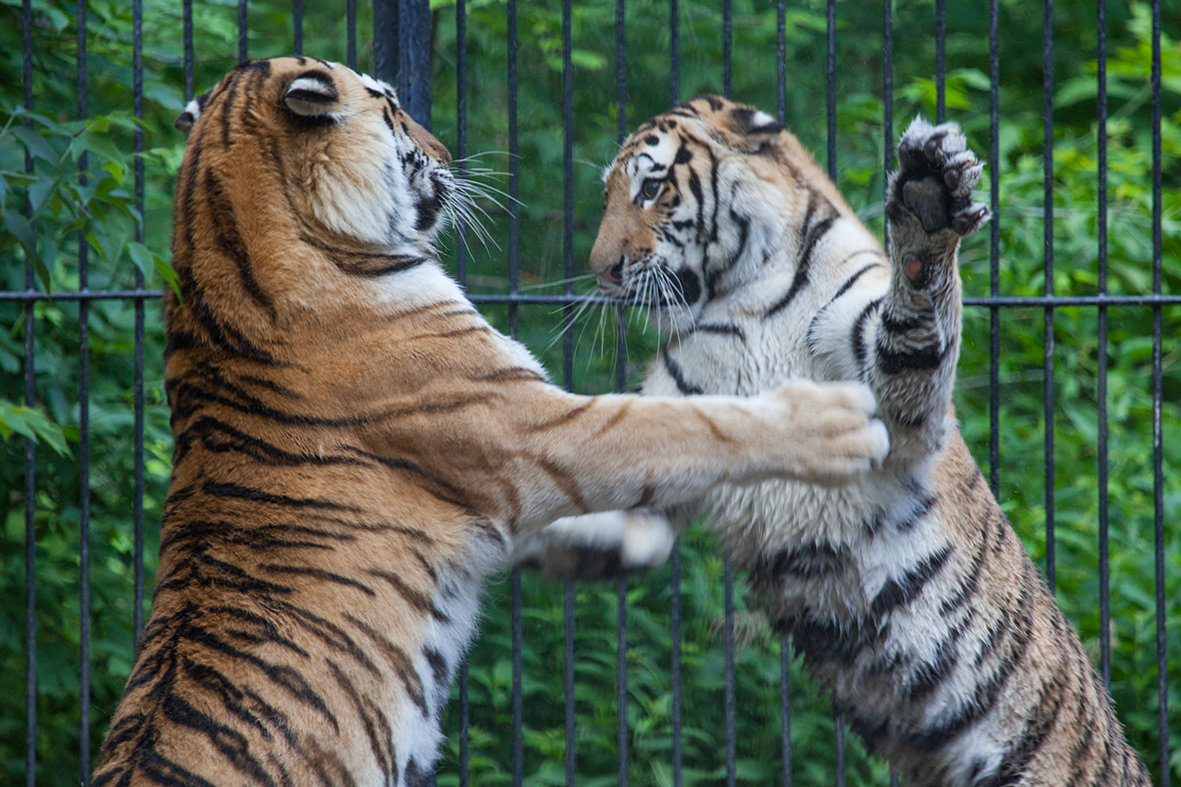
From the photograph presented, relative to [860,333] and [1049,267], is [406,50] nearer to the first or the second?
[860,333]

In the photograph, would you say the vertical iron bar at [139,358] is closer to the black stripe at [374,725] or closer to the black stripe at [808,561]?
the black stripe at [374,725]

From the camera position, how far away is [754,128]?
7.02ft

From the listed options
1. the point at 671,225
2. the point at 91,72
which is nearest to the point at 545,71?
the point at 91,72

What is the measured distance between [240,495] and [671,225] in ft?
3.18

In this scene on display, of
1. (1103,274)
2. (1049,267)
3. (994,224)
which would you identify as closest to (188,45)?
(994,224)

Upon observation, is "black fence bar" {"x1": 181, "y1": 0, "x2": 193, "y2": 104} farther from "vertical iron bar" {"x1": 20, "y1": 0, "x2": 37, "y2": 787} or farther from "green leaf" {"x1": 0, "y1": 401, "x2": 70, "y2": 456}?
"green leaf" {"x1": 0, "y1": 401, "x2": 70, "y2": 456}

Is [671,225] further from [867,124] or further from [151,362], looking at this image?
[867,124]

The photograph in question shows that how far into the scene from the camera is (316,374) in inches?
65.2

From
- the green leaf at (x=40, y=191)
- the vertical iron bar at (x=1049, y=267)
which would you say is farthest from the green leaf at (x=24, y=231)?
the vertical iron bar at (x=1049, y=267)

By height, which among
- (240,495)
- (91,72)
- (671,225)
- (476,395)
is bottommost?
(240,495)

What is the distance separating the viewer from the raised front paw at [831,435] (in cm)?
160

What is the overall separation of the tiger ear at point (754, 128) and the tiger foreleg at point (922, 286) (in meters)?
0.46

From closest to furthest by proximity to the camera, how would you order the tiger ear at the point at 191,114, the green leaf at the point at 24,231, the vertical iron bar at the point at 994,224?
1. the green leaf at the point at 24,231
2. the tiger ear at the point at 191,114
3. the vertical iron bar at the point at 994,224

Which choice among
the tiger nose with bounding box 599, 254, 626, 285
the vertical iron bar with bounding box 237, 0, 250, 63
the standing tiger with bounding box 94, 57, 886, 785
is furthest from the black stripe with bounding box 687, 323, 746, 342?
the vertical iron bar with bounding box 237, 0, 250, 63
